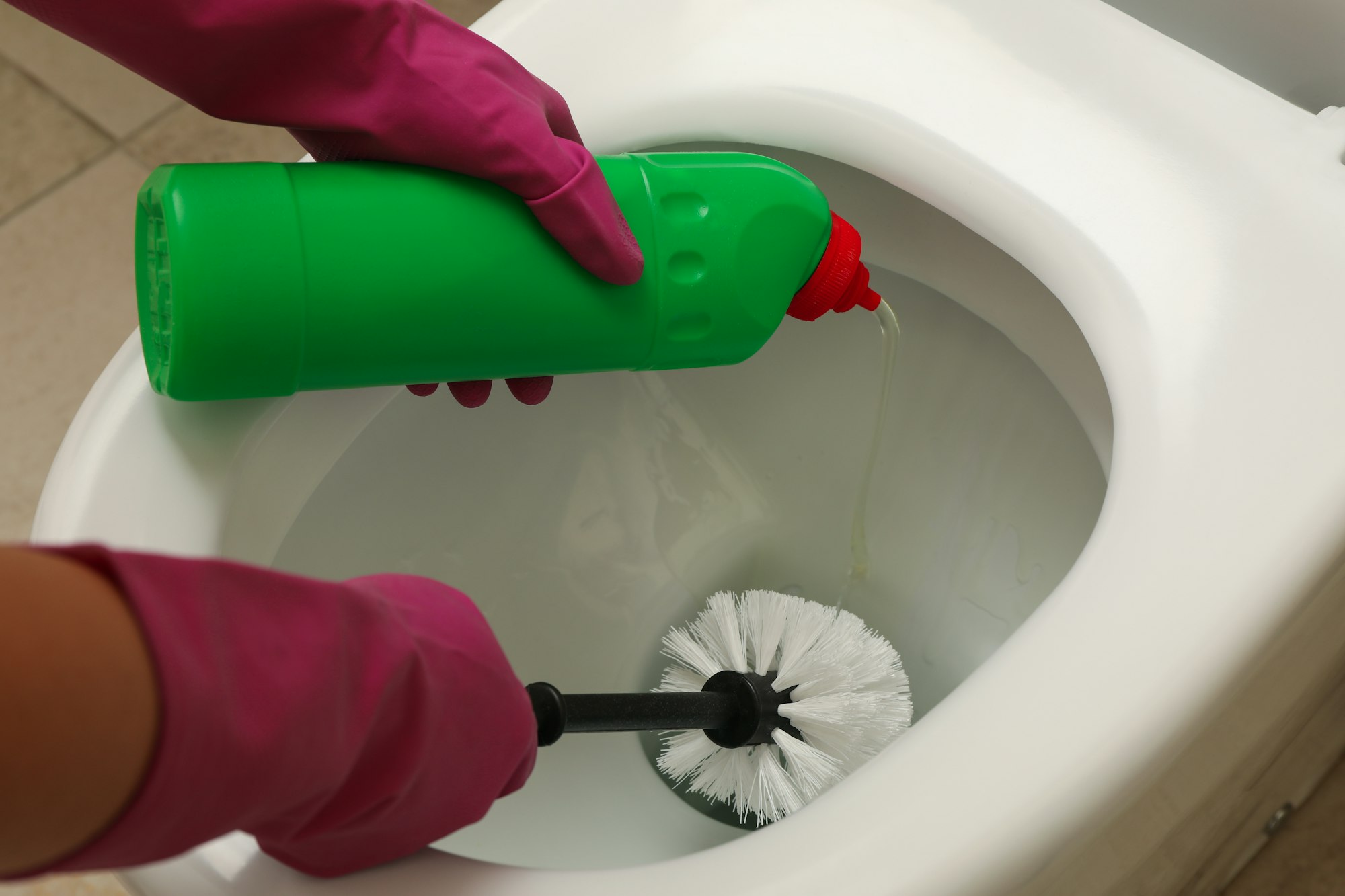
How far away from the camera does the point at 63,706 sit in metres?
0.21

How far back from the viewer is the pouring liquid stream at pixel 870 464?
56 cm

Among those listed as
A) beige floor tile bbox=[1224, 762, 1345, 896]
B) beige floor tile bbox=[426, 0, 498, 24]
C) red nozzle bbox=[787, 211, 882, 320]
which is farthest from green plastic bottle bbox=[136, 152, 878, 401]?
beige floor tile bbox=[426, 0, 498, 24]

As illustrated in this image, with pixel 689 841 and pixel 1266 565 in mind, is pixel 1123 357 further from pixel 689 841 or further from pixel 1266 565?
pixel 689 841

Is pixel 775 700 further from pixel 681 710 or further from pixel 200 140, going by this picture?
pixel 200 140

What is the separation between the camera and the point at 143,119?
43.8 inches

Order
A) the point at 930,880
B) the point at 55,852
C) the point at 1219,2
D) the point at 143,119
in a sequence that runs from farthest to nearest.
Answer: the point at 143,119
the point at 1219,2
the point at 930,880
the point at 55,852

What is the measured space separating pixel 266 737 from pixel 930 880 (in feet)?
0.65

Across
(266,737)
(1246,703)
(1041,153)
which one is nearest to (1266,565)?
(1246,703)

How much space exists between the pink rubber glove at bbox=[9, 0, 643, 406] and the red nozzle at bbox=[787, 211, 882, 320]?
3.5 inches

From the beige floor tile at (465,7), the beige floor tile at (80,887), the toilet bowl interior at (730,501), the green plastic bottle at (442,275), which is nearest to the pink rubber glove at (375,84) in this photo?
the green plastic bottle at (442,275)

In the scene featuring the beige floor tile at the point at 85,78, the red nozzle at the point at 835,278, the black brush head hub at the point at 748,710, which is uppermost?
the red nozzle at the point at 835,278

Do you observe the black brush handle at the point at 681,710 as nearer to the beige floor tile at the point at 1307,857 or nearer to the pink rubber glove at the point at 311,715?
the pink rubber glove at the point at 311,715

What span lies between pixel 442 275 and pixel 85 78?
922 mm

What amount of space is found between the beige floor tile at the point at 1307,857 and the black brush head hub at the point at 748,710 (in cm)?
39
